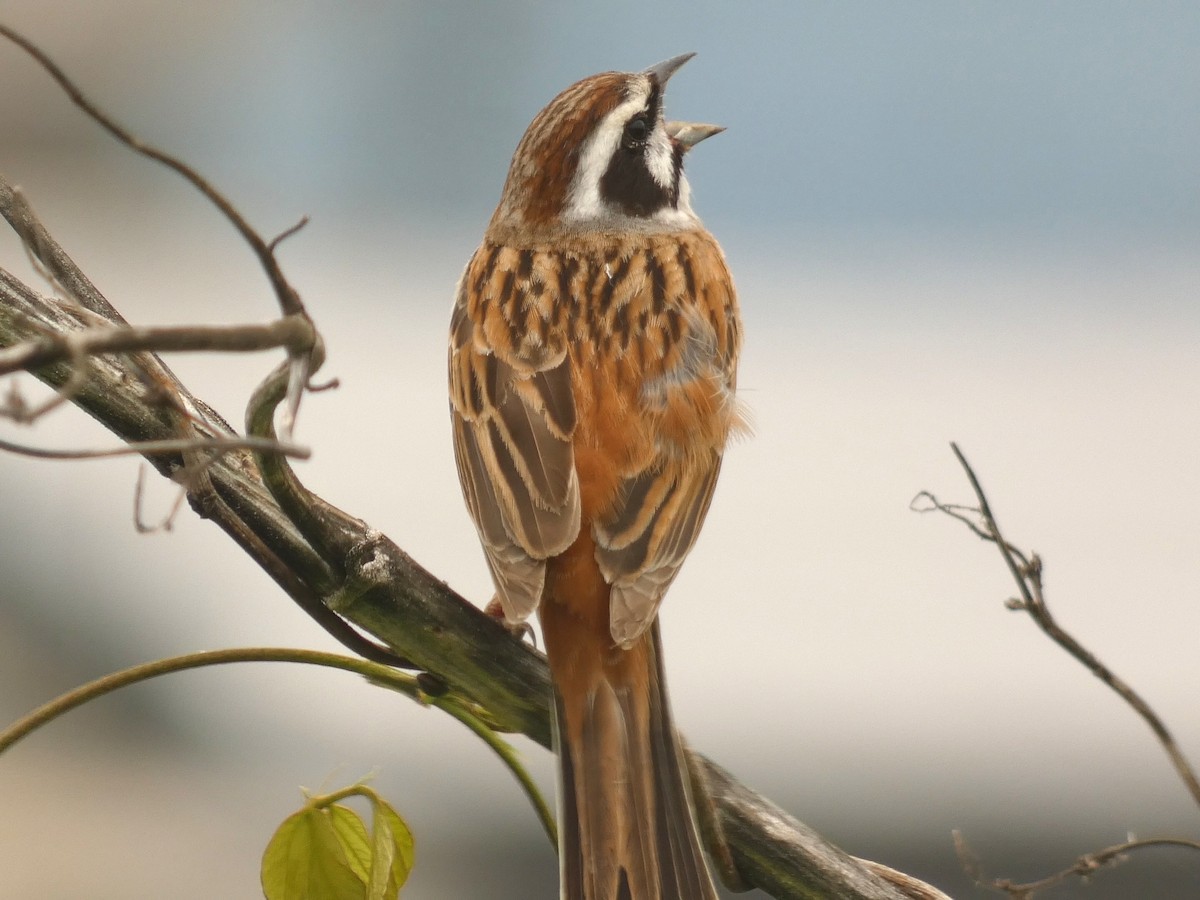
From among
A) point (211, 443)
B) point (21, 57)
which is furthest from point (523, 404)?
point (21, 57)

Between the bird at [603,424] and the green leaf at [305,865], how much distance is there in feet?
1.03

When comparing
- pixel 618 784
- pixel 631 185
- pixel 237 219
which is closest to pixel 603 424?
pixel 618 784

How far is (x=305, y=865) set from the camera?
204 centimetres

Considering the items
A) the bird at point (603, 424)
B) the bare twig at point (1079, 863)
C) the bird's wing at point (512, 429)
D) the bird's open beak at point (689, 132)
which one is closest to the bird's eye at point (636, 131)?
the bird at point (603, 424)

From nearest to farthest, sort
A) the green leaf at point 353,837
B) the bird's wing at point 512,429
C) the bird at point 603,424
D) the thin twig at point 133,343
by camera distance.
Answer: the thin twig at point 133,343, the green leaf at point 353,837, the bird at point 603,424, the bird's wing at point 512,429

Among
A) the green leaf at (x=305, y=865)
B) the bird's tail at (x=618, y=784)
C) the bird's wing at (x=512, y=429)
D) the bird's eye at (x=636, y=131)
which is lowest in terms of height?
the green leaf at (x=305, y=865)

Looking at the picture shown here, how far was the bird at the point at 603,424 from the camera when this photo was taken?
222cm

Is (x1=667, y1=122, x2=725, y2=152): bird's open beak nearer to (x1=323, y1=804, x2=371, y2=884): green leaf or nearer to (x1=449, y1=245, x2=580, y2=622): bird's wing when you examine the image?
(x1=449, y1=245, x2=580, y2=622): bird's wing

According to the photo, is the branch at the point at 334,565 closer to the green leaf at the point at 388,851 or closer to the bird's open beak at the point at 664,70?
the green leaf at the point at 388,851

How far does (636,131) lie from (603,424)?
0.99m

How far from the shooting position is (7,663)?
839 centimetres

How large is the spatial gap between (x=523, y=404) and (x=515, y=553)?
39 cm

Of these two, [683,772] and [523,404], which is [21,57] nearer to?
[523,404]

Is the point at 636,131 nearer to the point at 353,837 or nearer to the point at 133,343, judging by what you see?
the point at 353,837
